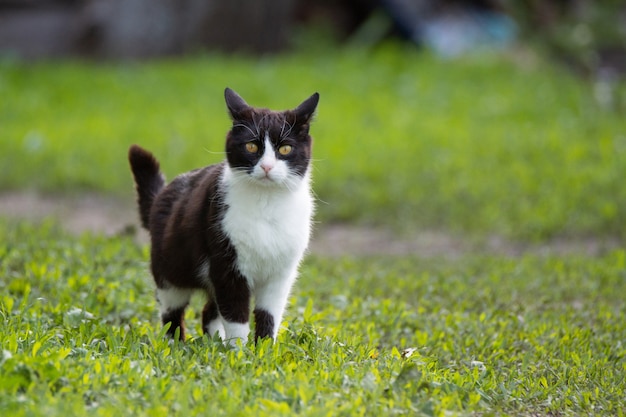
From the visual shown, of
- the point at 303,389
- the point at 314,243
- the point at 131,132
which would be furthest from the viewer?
the point at 131,132

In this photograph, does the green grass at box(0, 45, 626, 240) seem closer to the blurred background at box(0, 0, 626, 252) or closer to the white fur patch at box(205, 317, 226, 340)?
the blurred background at box(0, 0, 626, 252)

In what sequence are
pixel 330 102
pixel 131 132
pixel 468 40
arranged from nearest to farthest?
pixel 131 132 < pixel 330 102 < pixel 468 40

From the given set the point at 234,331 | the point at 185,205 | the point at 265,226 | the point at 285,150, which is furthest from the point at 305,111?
the point at 234,331

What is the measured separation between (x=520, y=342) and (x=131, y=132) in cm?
695

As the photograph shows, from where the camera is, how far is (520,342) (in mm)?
5988

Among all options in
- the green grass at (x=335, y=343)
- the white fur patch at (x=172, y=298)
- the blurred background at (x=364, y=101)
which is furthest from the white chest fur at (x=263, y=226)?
the blurred background at (x=364, y=101)

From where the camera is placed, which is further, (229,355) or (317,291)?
(317,291)

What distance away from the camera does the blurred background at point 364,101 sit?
10.1 meters

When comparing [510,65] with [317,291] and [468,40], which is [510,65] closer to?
[468,40]

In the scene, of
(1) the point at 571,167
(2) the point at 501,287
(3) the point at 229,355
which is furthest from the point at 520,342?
(1) the point at 571,167

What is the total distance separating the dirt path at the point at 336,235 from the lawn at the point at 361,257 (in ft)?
0.51

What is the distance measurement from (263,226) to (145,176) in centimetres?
112

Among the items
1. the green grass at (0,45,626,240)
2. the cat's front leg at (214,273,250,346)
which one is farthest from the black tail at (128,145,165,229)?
the green grass at (0,45,626,240)

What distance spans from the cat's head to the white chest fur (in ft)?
0.26
